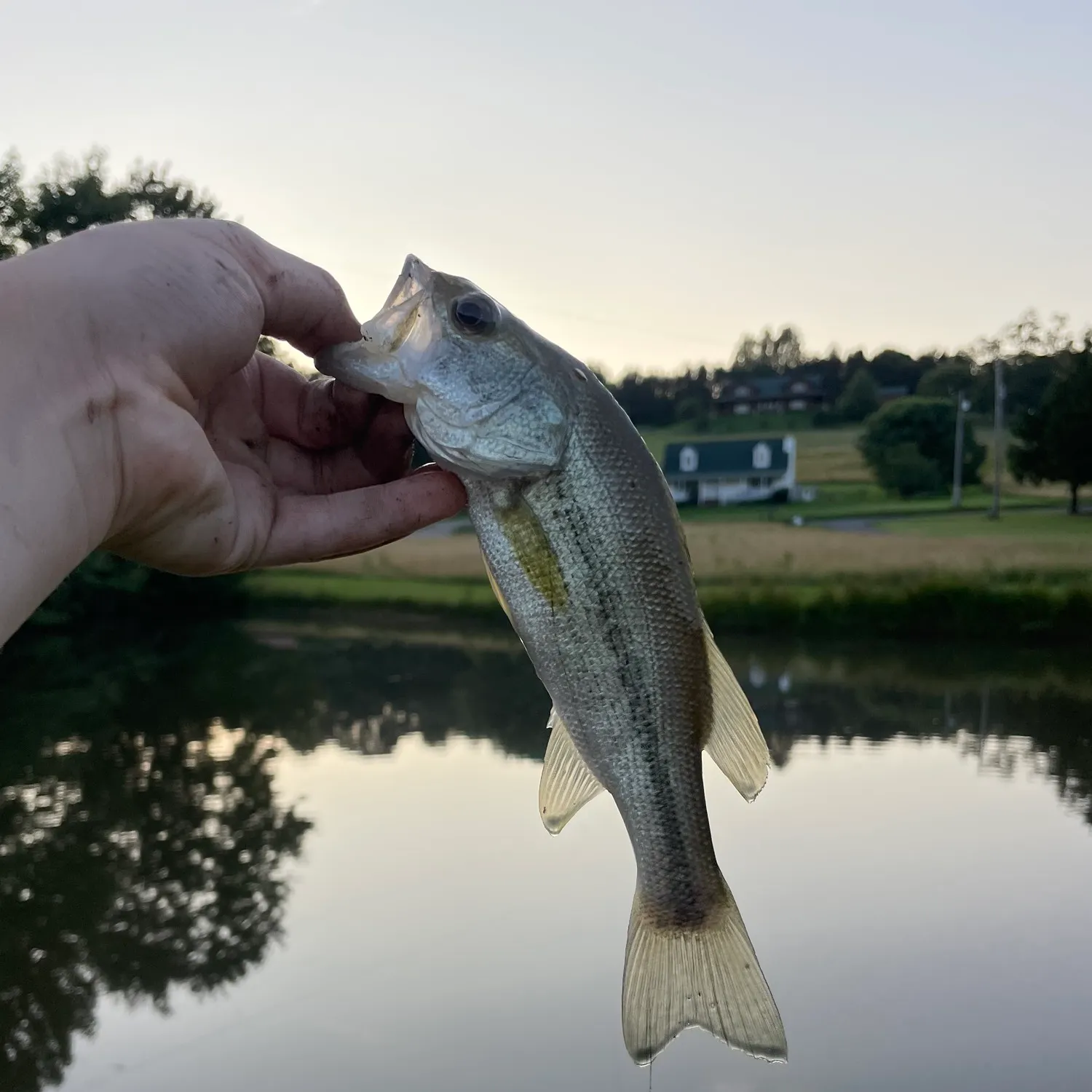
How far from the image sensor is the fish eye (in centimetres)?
174

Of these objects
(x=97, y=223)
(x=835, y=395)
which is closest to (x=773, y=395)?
(x=835, y=395)

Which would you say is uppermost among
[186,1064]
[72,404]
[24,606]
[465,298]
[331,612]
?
[465,298]

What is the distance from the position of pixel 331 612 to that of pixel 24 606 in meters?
17.5

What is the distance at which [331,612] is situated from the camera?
18594 mm

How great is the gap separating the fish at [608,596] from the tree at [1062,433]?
1649cm

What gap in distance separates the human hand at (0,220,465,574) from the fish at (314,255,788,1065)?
0.20 metres

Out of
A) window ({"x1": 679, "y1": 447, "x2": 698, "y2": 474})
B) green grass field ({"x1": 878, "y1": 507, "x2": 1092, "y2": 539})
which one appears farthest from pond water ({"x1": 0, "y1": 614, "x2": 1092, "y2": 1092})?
window ({"x1": 679, "y1": 447, "x2": 698, "y2": 474})

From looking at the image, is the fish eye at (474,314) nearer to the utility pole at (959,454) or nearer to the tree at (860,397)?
the utility pole at (959,454)

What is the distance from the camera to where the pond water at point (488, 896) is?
5.35 meters

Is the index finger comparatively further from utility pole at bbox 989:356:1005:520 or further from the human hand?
utility pole at bbox 989:356:1005:520

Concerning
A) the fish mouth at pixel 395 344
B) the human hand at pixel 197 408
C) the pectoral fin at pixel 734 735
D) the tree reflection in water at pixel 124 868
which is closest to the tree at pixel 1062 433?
the tree reflection in water at pixel 124 868

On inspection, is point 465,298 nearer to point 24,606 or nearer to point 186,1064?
point 24,606

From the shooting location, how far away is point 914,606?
14516mm

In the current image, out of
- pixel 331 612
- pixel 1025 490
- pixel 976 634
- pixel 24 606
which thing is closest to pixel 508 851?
pixel 24 606
